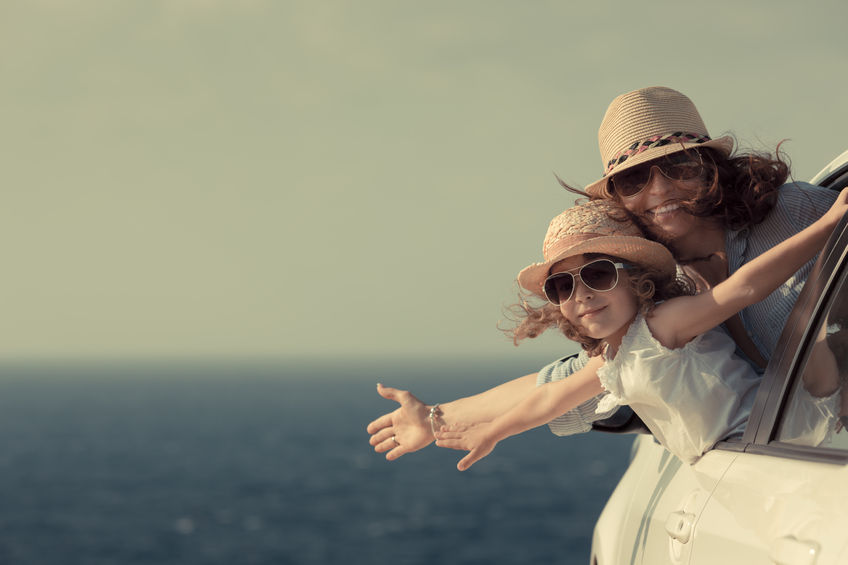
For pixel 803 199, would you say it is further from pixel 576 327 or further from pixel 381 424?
pixel 381 424

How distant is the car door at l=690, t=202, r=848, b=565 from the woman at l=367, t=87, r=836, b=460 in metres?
0.57

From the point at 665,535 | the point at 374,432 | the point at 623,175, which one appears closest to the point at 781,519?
the point at 665,535

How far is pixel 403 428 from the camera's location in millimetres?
3379

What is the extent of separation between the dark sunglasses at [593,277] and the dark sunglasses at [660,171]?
0.36m

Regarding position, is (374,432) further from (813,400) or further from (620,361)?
(813,400)

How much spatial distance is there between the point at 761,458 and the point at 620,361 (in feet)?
1.96

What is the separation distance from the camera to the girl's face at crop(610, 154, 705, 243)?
2.76m

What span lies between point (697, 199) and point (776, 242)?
9.9 inches

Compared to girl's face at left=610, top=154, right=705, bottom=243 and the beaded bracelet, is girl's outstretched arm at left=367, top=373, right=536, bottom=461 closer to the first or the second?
the beaded bracelet

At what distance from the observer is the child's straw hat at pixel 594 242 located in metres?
2.60

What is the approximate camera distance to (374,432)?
11.6ft

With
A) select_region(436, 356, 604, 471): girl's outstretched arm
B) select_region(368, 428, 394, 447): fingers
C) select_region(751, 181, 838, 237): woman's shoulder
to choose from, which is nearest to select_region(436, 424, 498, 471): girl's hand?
select_region(436, 356, 604, 471): girl's outstretched arm

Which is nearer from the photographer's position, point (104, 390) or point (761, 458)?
point (761, 458)

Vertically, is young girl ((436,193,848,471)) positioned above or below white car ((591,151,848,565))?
above
